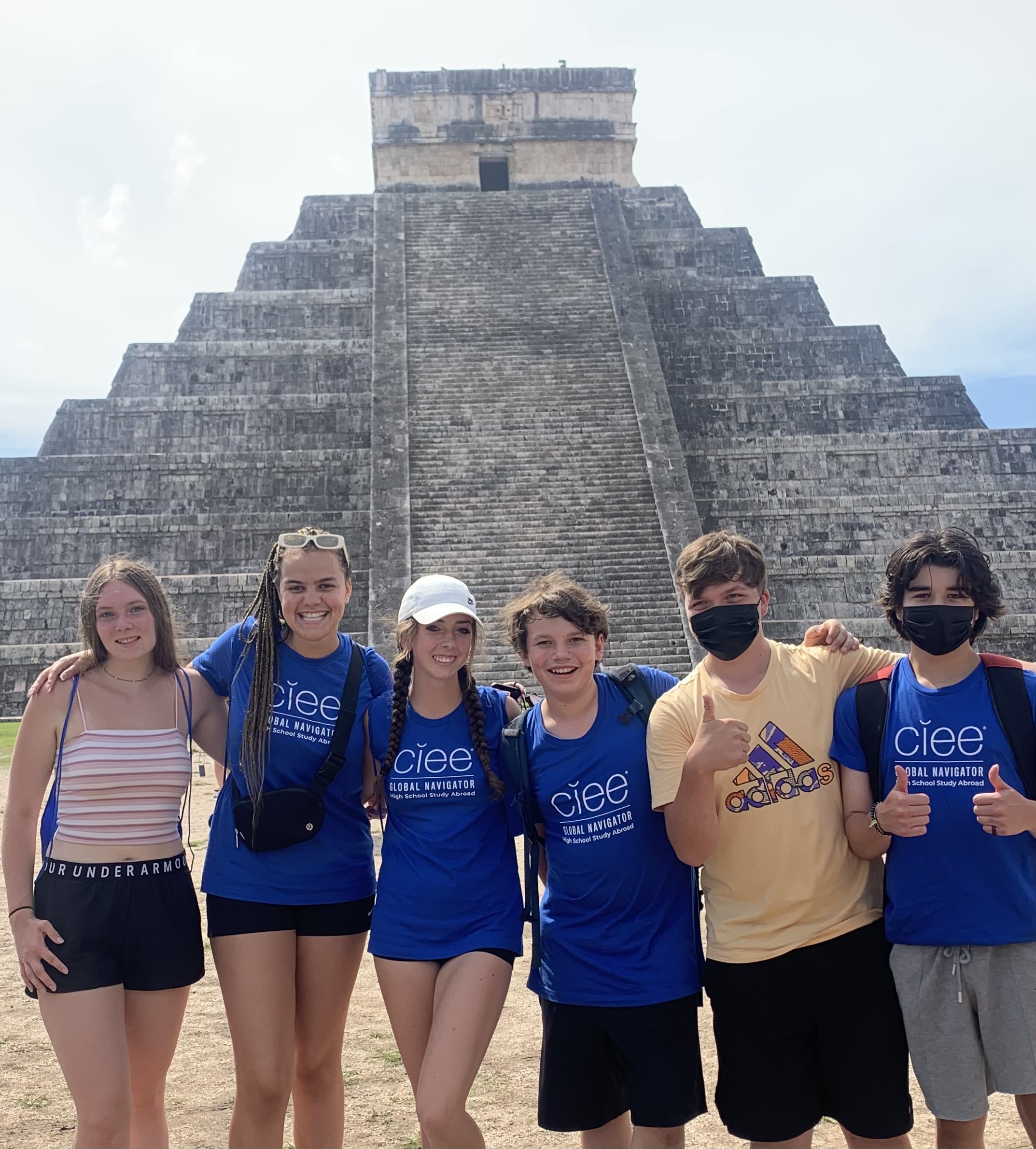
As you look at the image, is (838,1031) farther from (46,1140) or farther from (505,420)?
(505,420)

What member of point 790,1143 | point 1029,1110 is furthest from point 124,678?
point 1029,1110

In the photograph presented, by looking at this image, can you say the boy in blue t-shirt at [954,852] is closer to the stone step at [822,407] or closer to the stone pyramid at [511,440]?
the stone pyramid at [511,440]

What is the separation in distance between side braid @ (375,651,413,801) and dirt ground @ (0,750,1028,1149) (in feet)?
4.48

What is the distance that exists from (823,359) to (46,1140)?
20576mm

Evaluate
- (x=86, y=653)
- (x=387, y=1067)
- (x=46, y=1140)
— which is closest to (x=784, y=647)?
(x=86, y=653)

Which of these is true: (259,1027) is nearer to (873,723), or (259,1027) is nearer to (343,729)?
(343,729)

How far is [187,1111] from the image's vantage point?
406 centimetres

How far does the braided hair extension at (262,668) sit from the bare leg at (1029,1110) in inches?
90.8

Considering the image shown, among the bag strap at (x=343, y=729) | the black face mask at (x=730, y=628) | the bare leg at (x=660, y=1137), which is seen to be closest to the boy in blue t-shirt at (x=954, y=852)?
the black face mask at (x=730, y=628)

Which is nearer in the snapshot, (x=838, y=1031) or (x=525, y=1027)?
(x=838, y=1031)

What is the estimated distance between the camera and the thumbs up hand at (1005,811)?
2857 millimetres

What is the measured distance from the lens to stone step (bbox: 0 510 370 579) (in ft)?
56.1

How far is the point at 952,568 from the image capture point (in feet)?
10.5

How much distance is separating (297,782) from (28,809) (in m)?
0.81
